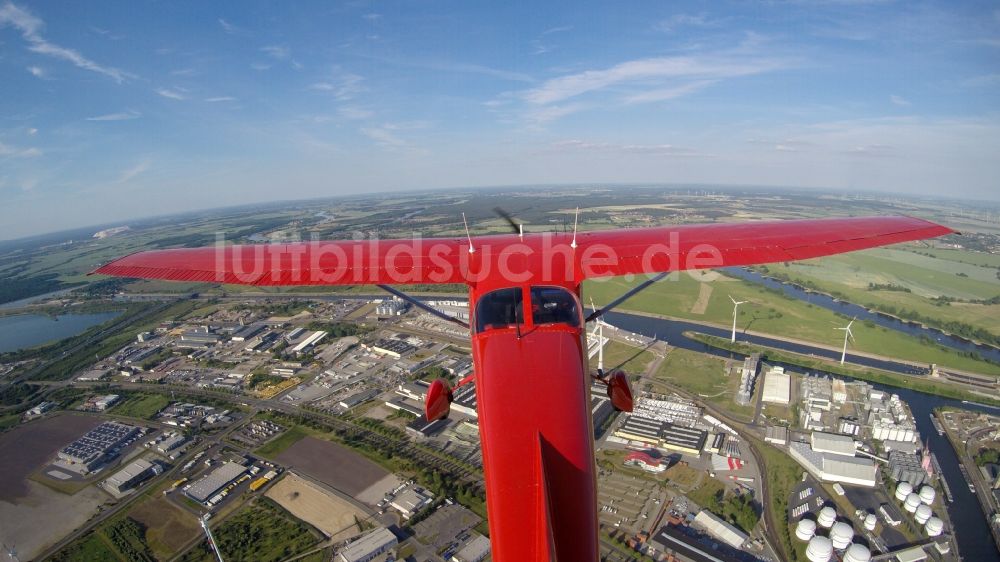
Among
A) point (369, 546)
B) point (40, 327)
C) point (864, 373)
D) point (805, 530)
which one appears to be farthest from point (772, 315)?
point (40, 327)

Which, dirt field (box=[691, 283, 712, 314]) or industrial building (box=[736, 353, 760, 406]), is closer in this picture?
industrial building (box=[736, 353, 760, 406])

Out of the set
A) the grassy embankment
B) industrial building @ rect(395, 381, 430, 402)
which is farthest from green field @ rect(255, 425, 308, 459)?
the grassy embankment

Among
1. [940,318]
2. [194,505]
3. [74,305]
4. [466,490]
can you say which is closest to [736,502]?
[466,490]

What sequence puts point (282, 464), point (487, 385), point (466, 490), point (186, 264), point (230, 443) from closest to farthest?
point (487, 385)
point (186, 264)
point (466, 490)
point (282, 464)
point (230, 443)

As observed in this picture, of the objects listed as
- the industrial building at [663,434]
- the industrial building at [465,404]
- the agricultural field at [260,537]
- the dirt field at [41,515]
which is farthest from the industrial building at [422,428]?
the dirt field at [41,515]

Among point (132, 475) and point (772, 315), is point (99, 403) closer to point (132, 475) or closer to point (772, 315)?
point (132, 475)

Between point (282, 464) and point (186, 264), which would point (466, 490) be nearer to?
point (282, 464)

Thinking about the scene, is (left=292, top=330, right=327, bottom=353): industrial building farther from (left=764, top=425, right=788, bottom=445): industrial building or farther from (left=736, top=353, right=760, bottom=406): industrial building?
(left=764, top=425, right=788, bottom=445): industrial building
